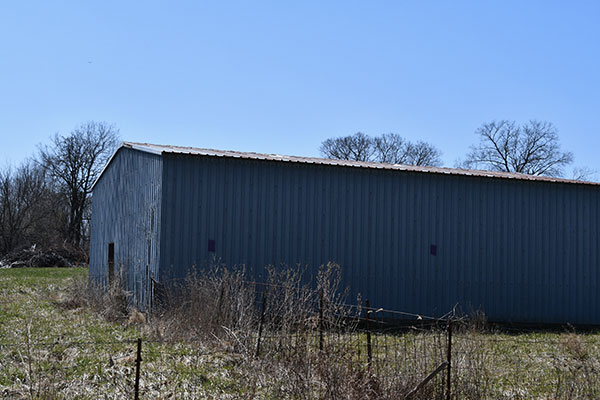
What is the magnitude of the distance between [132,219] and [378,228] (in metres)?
6.16

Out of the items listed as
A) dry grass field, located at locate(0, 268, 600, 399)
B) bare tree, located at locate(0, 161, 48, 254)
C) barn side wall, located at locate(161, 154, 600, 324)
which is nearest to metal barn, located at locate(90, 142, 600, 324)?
barn side wall, located at locate(161, 154, 600, 324)

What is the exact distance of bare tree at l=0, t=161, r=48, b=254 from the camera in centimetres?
4747

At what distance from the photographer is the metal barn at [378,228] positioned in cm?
1456

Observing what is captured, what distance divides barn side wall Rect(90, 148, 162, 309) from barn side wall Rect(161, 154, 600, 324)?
0.85 m

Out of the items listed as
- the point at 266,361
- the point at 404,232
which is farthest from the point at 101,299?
the point at 266,361

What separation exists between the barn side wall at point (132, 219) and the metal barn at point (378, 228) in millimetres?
55

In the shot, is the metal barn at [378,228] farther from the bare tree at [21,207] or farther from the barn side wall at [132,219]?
the bare tree at [21,207]

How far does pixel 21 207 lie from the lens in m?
50.2

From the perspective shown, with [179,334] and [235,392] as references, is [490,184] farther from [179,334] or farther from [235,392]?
[235,392]

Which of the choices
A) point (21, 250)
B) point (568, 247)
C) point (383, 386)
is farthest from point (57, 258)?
point (383, 386)

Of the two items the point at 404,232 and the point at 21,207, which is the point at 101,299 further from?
the point at 21,207

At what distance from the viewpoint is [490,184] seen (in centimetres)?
1673

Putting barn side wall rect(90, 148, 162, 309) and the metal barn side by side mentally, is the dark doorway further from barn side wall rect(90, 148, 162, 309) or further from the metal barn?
the metal barn

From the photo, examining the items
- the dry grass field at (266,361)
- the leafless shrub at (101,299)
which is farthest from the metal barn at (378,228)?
the dry grass field at (266,361)
